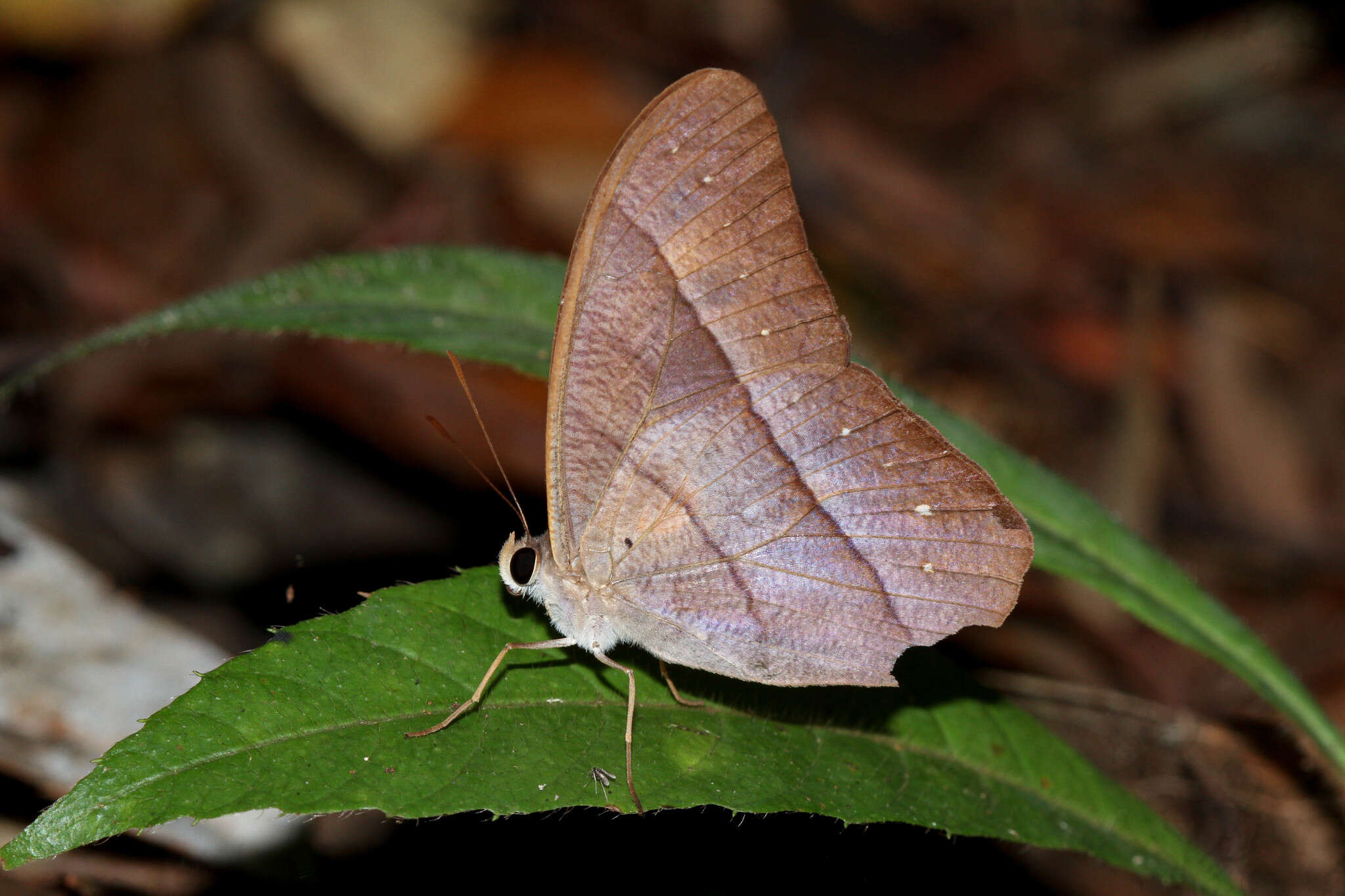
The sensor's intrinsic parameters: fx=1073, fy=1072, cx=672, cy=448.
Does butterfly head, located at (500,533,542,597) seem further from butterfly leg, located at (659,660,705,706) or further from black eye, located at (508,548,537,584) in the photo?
butterfly leg, located at (659,660,705,706)

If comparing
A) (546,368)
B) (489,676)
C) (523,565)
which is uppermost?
(546,368)

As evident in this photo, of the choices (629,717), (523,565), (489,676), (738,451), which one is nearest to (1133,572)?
(738,451)

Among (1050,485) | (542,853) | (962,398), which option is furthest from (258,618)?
(962,398)

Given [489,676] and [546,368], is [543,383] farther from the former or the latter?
[489,676]

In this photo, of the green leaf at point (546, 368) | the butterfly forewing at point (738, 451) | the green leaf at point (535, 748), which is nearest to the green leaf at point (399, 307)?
the green leaf at point (546, 368)

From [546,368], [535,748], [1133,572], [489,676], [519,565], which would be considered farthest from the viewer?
[1133,572]

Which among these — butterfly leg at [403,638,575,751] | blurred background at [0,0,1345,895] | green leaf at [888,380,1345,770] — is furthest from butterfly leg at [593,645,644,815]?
green leaf at [888,380,1345,770]

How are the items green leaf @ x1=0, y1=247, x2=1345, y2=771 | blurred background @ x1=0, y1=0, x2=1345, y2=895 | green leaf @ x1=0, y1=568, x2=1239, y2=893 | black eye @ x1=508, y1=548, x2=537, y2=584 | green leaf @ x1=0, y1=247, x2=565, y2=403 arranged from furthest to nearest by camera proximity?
blurred background @ x1=0, y1=0, x2=1345, y2=895, green leaf @ x1=0, y1=247, x2=1345, y2=771, green leaf @ x1=0, y1=247, x2=565, y2=403, black eye @ x1=508, y1=548, x2=537, y2=584, green leaf @ x1=0, y1=568, x2=1239, y2=893
